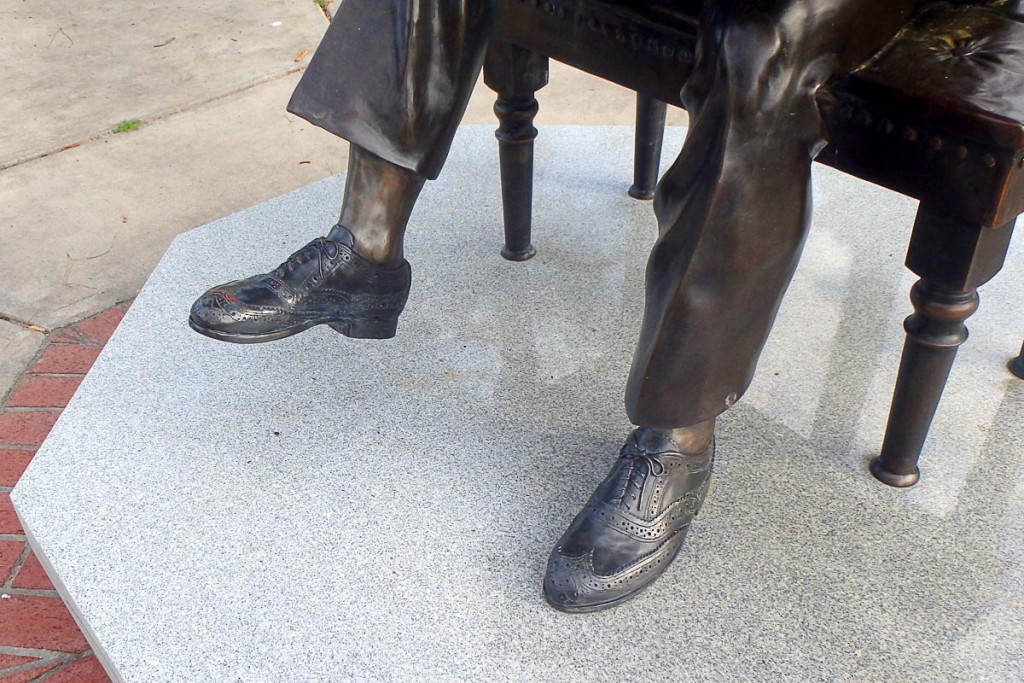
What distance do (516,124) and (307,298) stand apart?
59 cm

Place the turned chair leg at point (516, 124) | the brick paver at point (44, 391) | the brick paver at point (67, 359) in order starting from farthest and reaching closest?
the brick paver at point (67, 359) < the brick paver at point (44, 391) < the turned chair leg at point (516, 124)

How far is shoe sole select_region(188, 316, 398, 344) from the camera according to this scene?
4.90 ft

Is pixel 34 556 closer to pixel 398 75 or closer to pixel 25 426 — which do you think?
pixel 25 426

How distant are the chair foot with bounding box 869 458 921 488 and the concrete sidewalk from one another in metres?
1.10

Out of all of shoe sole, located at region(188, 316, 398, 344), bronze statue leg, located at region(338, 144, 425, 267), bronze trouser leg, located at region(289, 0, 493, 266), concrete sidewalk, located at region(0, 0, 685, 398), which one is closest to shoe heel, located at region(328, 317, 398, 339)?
shoe sole, located at region(188, 316, 398, 344)

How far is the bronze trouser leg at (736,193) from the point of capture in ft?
3.54

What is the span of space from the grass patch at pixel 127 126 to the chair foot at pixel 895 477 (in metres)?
2.66

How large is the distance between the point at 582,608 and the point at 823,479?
0.45 meters

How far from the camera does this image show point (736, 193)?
1118 mm

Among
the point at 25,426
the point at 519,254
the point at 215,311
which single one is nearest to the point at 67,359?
the point at 25,426

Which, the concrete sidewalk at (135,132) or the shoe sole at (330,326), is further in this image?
the concrete sidewalk at (135,132)

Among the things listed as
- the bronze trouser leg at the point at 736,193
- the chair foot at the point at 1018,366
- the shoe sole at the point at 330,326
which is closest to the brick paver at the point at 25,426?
the shoe sole at the point at 330,326

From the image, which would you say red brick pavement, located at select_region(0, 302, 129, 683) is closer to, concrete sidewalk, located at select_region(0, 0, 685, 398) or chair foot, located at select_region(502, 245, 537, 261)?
concrete sidewalk, located at select_region(0, 0, 685, 398)

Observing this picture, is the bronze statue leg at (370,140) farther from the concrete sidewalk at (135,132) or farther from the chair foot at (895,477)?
the chair foot at (895,477)
